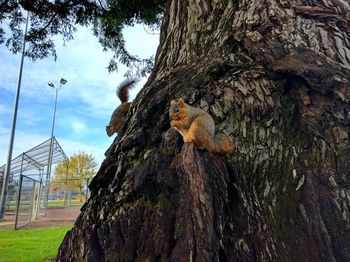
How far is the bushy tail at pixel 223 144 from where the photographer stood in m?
1.45

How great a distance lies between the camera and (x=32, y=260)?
3.83m

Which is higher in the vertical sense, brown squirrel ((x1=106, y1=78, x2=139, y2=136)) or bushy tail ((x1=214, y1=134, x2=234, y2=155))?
brown squirrel ((x1=106, y1=78, x2=139, y2=136))

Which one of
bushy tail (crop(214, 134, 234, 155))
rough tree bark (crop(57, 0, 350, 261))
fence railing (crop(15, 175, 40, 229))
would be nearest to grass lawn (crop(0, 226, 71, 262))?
rough tree bark (crop(57, 0, 350, 261))

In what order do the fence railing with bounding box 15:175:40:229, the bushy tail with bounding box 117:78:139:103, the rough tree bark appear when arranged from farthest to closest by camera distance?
the fence railing with bounding box 15:175:40:229 < the bushy tail with bounding box 117:78:139:103 < the rough tree bark

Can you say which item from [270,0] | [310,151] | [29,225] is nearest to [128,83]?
[270,0]

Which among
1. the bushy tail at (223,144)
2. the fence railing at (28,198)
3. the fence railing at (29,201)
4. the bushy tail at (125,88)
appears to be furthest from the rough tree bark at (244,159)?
the fence railing at (29,201)

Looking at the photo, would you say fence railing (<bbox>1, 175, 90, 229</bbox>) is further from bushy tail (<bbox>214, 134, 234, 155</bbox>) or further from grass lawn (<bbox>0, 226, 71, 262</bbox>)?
bushy tail (<bbox>214, 134, 234, 155</bbox>)

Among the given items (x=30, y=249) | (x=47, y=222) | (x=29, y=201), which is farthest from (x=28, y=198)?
(x=30, y=249)

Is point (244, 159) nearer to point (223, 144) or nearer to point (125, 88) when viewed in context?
point (223, 144)

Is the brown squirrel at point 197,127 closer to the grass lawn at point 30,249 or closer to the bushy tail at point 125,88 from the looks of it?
the bushy tail at point 125,88

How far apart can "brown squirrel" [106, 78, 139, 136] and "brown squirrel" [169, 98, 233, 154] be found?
2.35 m

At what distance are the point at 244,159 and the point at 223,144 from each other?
0.43 feet

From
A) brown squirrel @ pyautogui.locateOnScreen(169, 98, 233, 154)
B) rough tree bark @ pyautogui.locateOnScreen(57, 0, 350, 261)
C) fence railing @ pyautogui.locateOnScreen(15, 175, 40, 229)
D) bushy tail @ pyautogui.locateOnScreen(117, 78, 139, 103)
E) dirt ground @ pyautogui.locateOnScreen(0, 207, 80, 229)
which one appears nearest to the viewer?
rough tree bark @ pyautogui.locateOnScreen(57, 0, 350, 261)

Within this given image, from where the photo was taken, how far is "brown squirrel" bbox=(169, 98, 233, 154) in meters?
1.45
